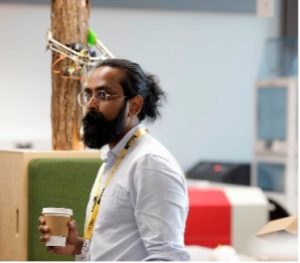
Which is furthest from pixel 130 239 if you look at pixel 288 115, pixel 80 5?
pixel 288 115

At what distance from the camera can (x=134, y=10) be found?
18.7ft

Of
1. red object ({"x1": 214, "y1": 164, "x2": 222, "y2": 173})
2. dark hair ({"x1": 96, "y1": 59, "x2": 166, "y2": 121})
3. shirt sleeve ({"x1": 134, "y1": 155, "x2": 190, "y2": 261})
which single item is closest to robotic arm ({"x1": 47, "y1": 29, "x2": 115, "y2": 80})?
dark hair ({"x1": 96, "y1": 59, "x2": 166, "y2": 121})

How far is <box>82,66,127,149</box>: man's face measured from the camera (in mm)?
1842

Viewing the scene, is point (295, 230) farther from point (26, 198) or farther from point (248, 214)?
point (248, 214)

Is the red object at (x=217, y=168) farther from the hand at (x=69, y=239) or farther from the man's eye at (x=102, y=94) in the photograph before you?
the man's eye at (x=102, y=94)

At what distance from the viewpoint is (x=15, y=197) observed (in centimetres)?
279

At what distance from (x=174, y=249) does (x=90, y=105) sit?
0.44 m

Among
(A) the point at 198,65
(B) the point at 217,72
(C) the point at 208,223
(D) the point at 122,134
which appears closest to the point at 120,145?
(D) the point at 122,134

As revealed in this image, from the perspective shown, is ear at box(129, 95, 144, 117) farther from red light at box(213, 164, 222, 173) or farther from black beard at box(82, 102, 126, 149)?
red light at box(213, 164, 222, 173)

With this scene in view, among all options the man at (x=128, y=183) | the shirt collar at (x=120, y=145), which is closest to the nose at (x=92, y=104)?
the man at (x=128, y=183)

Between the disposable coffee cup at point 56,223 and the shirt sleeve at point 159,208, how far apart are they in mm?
274

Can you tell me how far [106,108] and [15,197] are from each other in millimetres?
1072

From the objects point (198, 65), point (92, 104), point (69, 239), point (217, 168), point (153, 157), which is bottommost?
point (217, 168)

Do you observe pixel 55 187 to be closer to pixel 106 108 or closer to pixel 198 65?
pixel 106 108
